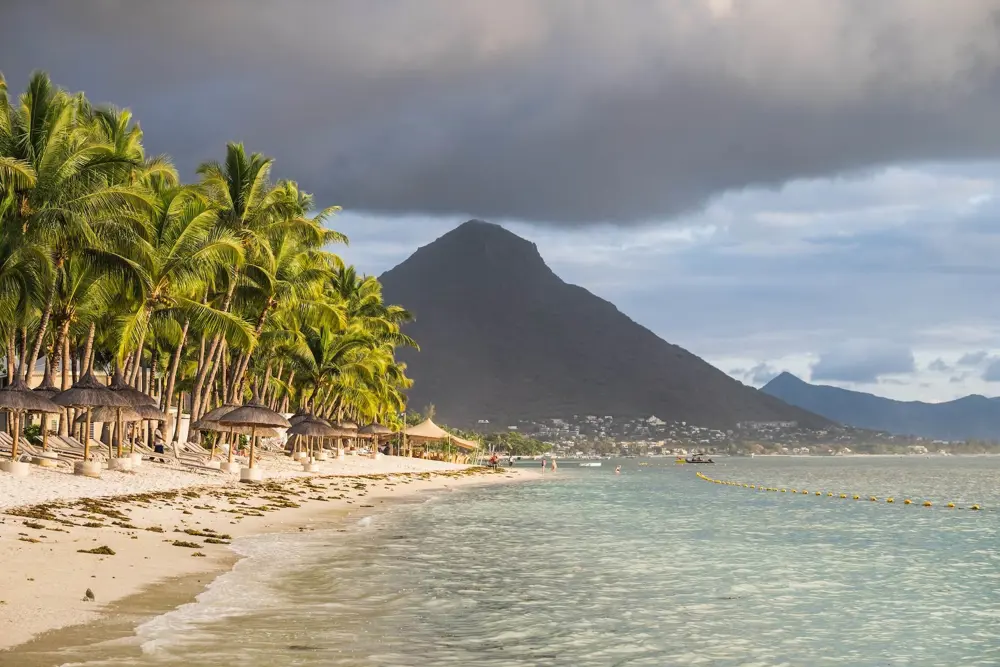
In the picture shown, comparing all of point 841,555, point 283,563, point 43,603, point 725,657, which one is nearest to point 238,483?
point 283,563

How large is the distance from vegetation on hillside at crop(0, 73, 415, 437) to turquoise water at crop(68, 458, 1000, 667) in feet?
43.2

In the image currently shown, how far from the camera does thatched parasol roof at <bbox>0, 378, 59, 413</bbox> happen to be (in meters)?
28.7

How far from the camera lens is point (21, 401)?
29109 millimetres

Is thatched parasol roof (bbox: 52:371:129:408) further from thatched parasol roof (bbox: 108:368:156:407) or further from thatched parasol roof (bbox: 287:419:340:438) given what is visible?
thatched parasol roof (bbox: 287:419:340:438)

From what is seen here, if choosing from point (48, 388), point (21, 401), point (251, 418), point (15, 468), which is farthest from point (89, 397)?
point (251, 418)

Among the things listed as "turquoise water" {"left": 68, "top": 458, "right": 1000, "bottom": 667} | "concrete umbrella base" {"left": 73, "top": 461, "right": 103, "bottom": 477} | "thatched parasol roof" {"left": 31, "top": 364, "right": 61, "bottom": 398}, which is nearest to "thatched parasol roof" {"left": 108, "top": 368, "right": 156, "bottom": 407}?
"thatched parasol roof" {"left": 31, "top": 364, "right": 61, "bottom": 398}

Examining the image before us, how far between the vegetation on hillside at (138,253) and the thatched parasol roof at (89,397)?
1.94 meters

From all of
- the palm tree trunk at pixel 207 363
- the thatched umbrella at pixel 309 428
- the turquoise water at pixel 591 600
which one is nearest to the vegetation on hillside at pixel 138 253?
the palm tree trunk at pixel 207 363

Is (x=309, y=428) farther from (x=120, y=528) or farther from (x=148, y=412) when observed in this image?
(x=120, y=528)

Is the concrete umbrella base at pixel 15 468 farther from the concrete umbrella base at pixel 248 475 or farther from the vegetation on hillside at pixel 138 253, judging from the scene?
the concrete umbrella base at pixel 248 475

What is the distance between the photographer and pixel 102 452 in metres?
38.9

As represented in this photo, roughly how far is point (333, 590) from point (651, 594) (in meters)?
5.35

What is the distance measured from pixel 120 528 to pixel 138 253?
16.3 m

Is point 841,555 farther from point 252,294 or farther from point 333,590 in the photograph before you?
point 252,294
